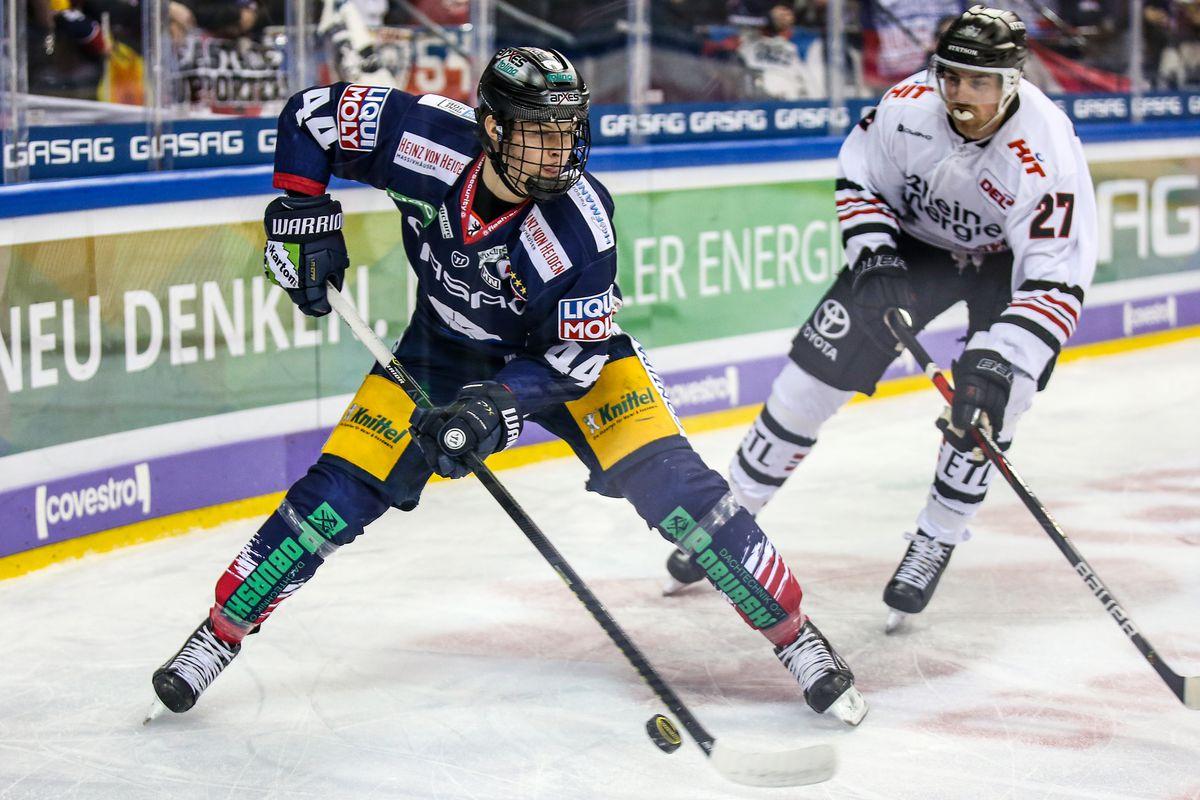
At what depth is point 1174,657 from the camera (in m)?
3.81

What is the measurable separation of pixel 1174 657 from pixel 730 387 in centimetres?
279

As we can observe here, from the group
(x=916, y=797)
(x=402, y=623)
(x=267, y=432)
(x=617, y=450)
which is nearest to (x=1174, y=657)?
(x=916, y=797)

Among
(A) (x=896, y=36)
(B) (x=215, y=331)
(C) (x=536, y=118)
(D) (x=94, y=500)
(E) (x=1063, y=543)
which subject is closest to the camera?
(C) (x=536, y=118)

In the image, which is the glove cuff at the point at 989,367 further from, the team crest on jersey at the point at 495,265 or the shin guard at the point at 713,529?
the team crest on jersey at the point at 495,265

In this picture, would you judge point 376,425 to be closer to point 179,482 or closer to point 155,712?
point 155,712

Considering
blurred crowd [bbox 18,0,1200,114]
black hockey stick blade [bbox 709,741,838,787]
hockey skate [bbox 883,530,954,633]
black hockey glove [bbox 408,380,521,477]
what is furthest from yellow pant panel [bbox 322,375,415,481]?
blurred crowd [bbox 18,0,1200,114]

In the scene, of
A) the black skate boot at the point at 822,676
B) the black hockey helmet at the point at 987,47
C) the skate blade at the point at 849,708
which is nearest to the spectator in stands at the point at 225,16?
the black hockey helmet at the point at 987,47

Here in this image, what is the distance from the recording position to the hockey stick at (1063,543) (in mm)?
3295

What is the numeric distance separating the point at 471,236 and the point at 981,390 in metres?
1.14

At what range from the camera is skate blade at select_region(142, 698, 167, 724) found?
10.9ft

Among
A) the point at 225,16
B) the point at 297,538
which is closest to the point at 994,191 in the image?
the point at 297,538

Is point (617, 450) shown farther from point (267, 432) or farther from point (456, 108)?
point (267, 432)

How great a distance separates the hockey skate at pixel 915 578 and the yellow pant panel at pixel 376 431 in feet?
4.32

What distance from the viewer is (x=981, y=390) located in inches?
140
